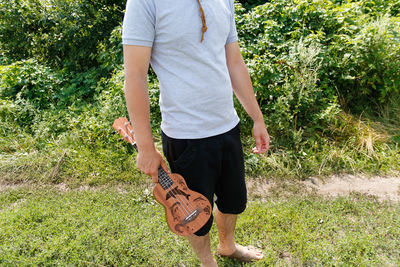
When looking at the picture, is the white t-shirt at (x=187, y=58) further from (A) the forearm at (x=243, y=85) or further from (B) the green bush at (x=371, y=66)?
(B) the green bush at (x=371, y=66)

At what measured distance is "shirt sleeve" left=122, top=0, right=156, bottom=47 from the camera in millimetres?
1255

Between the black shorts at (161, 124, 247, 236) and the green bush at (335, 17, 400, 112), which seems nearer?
the black shorts at (161, 124, 247, 236)

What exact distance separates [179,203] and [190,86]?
0.63 metres

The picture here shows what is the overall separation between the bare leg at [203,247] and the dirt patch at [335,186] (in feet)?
4.07

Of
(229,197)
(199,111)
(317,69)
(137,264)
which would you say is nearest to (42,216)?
(137,264)

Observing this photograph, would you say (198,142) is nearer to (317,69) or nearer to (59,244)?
(59,244)

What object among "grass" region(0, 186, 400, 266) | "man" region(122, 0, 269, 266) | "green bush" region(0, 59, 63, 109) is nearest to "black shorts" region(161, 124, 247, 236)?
"man" region(122, 0, 269, 266)

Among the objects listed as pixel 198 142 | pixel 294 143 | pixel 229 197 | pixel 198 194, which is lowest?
pixel 294 143

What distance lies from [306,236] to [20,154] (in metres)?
3.59

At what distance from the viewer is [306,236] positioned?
2502 mm

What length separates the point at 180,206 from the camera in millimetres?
1571

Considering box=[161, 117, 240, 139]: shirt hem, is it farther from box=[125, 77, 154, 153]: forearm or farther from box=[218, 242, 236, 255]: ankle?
box=[218, 242, 236, 255]: ankle

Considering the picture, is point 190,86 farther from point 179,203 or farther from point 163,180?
point 179,203

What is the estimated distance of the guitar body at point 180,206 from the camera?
1.57m
